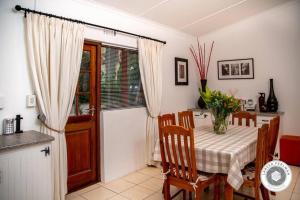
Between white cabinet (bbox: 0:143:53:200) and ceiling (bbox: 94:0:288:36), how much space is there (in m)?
2.07

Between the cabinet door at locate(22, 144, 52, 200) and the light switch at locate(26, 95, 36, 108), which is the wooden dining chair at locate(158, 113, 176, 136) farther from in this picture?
the light switch at locate(26, 95, 36, 108)

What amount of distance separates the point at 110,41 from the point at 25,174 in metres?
2.02

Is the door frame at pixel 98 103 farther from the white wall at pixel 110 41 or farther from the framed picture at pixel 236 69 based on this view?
the framed picture at pixel 236 69

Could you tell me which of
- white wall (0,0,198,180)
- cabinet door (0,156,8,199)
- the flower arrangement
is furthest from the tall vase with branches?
cabinet door (0,156,8,199)

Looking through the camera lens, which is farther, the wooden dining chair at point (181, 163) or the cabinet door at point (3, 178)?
the wooden dining chair at point (181, 163)

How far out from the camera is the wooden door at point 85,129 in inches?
114

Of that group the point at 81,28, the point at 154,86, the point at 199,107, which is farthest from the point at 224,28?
the point at 81,28

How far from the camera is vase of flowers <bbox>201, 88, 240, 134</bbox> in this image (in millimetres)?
2584

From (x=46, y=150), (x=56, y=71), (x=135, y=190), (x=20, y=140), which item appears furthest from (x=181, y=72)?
(x=20, y=140)

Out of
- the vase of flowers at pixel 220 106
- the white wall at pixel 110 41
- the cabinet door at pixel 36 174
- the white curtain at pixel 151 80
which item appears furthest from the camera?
the white curtain at pixel 151 80

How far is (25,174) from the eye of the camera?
1.89 metres

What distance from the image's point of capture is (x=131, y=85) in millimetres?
3662

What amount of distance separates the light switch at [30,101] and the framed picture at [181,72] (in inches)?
108

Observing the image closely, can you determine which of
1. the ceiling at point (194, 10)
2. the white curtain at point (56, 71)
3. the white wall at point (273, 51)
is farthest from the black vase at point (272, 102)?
the white curtain at point (56, 71)
